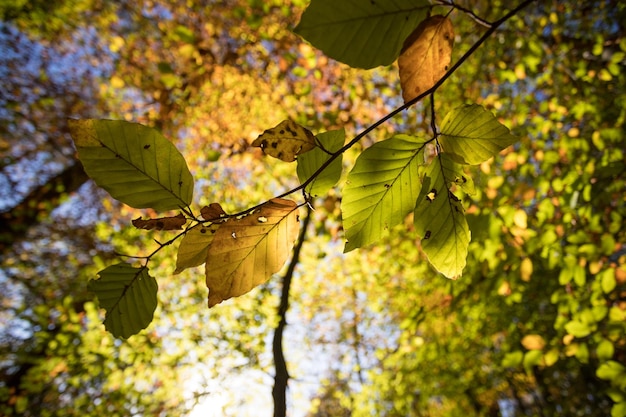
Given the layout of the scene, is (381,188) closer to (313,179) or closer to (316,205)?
(313,179)

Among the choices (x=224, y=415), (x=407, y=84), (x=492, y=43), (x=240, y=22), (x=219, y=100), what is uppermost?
(x=240, y=22)

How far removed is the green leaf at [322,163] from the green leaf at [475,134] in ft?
0.62

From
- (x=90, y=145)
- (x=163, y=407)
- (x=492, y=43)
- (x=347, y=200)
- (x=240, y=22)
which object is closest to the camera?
(x=90, y=145)

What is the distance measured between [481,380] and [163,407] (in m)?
13.1

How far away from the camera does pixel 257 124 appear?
22.5 ft

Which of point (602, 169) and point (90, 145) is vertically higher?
point (602, 169)

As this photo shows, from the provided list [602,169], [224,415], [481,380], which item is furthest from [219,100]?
[481,380]

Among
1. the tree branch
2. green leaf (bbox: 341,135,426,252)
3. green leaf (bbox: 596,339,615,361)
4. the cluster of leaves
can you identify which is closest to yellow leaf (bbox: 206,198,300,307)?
the cluster of leaves

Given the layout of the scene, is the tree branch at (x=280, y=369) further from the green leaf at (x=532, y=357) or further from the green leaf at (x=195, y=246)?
the green leaf at (x=195, y=246)

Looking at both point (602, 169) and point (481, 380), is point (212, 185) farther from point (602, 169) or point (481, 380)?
point (481, 380)

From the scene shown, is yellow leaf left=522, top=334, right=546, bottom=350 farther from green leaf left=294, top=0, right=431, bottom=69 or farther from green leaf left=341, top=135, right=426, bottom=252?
green leaf left=294, top=0, right=431, bottom=69

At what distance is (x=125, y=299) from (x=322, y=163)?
0.42m

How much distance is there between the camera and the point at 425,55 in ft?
1.89

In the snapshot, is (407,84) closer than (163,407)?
Yes
